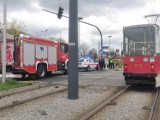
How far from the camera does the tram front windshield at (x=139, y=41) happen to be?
47.9 feet

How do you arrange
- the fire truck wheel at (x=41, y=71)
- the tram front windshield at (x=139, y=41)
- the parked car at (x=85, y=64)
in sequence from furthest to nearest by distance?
1. the parked car at (x=85, y=64)
2. the fire truck wheel at (x=41, y=71)
3. the tram front windshield at (x=139, y=41)

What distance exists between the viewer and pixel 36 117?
8.28 m

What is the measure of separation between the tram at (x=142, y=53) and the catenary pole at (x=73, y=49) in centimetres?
416

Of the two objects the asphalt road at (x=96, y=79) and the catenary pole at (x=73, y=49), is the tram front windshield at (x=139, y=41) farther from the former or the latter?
the catenary pole at (x=73, y=49)

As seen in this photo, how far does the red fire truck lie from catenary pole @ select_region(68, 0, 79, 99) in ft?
28.5

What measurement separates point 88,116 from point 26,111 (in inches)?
80.2

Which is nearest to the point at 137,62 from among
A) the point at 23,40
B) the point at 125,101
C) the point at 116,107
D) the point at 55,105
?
the point at 125,101

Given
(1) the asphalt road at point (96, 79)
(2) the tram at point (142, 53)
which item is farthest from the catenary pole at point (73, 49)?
(1) the asphalt road at point (96, 79)

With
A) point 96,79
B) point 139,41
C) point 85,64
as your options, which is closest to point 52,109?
point 139,41

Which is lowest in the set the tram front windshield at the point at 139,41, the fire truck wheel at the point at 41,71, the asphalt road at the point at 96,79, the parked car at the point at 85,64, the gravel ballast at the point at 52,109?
the gravel ballast at the point at 52,109

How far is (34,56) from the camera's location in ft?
68.8

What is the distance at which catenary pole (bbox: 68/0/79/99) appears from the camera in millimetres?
11609

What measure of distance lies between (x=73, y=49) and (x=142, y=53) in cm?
447

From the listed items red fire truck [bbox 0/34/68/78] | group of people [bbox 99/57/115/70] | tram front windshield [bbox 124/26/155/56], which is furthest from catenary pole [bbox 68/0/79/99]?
group of people [bbox 99/57/115/70]
